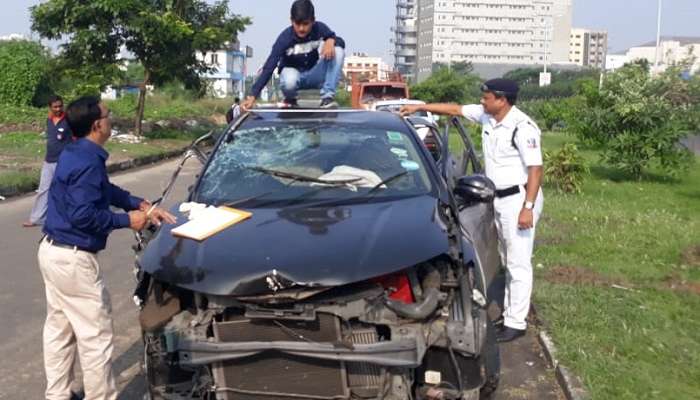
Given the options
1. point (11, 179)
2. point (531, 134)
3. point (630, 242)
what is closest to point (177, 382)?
point (531, 134)

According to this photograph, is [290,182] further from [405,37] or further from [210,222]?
[405,37]

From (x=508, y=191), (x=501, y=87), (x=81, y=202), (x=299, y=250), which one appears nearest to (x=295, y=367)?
(x=299, y=250)

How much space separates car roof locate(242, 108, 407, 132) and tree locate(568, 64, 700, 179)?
10.5 metres

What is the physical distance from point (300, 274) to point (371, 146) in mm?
1818

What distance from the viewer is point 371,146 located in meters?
5.27

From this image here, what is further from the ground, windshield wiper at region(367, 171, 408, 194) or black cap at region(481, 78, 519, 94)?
black cap at region(481, 78, 519, 94)

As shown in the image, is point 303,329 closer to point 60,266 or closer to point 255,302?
point 255,302

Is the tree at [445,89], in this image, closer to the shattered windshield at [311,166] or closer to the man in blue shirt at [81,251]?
the shattered windshield at [311,166]

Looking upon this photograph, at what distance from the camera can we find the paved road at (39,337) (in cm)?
501

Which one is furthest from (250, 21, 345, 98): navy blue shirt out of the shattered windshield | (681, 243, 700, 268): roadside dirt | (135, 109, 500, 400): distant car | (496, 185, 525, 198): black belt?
(681, 243, 700, 268): roadside dirt

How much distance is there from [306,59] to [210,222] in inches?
131

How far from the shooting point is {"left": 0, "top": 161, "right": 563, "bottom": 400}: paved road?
501 cm

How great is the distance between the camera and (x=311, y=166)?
16.6 feet

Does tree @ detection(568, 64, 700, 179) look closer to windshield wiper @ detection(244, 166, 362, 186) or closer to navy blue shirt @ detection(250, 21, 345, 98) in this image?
navy blue shirt @ detection(250, 21, 345, 98)
